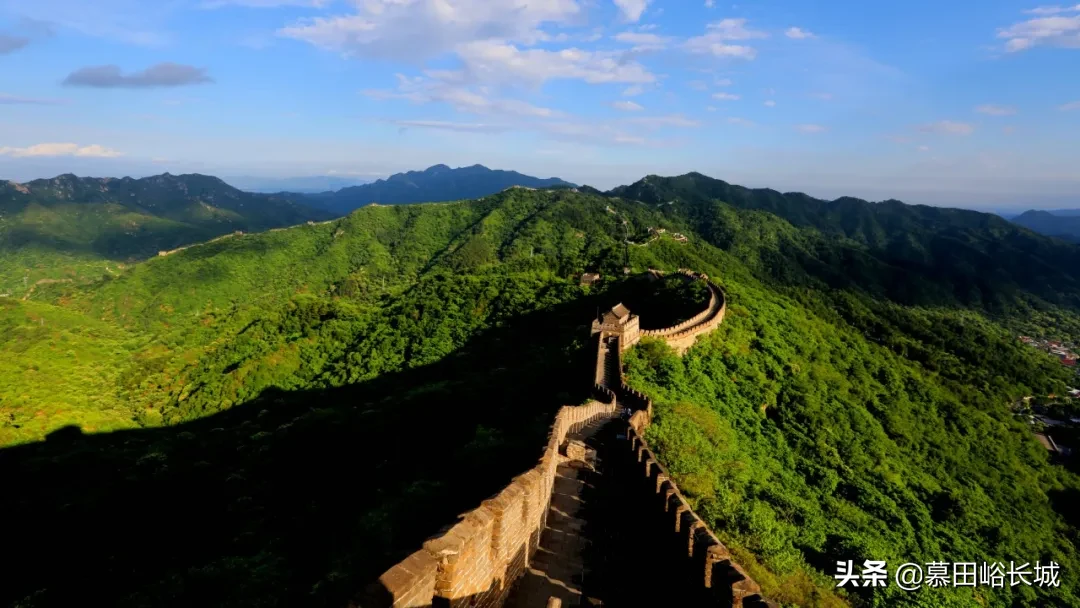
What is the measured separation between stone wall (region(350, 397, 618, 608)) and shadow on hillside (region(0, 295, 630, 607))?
3072 mm

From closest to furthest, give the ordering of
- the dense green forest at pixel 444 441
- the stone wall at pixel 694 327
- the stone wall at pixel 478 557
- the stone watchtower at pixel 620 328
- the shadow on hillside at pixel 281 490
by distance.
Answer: the stone wall at pixel 478 557, the shadow on hillside at pixel 281 490, the dense green forest at pixel 444 441, the stone watchtower at pixel 620 328, the stone wall at pixel 694 327

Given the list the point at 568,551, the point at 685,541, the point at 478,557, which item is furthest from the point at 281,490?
the point at 685,541

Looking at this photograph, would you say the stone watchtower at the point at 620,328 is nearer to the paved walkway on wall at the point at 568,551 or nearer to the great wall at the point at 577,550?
the great wall at the point at 577,550

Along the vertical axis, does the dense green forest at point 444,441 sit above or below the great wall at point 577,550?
below

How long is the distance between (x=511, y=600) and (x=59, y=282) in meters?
228

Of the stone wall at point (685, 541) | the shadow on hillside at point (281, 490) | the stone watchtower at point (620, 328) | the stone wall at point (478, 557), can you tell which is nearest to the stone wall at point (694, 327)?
the stone watchtower at point (620, 328)

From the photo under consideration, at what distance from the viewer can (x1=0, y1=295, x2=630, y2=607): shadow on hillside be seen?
54.6ft

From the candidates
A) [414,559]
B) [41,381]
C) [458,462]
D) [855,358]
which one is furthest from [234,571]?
[41,381]

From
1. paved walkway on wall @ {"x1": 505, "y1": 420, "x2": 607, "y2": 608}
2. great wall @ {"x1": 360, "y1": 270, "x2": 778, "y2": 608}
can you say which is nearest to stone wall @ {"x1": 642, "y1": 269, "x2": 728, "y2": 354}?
great wall @ {"x1": 360, "y1": 270, "x2": 778, "y2": 608}

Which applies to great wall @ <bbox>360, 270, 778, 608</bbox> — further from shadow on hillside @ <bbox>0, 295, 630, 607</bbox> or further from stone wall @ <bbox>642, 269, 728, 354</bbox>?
stone wall @ <bbox>642, 269, 728, 354</bbox>

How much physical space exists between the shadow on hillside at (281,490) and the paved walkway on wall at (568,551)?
1.56 m

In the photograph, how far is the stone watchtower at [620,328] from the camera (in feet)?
113

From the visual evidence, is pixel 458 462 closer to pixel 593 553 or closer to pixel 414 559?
pixel 593 553

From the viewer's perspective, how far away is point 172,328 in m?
127
